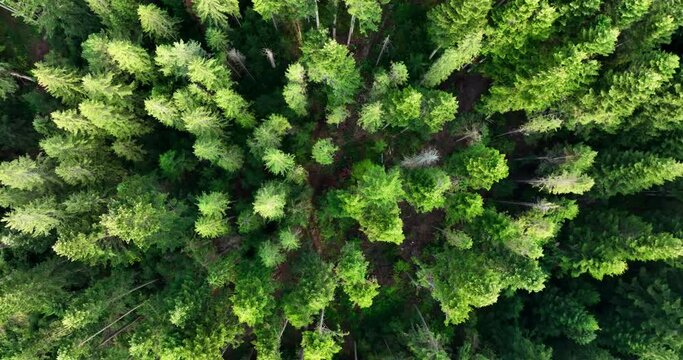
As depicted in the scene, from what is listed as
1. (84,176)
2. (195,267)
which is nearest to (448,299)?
(195,267)

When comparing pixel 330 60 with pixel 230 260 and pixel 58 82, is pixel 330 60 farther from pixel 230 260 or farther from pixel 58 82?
pixel 58 82

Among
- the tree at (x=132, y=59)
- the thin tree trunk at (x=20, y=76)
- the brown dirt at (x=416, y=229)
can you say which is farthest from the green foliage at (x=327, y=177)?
the brown dirt at (x=416, y=229)

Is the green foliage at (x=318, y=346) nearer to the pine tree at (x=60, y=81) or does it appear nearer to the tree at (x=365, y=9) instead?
the tree at (x=365, y=9)

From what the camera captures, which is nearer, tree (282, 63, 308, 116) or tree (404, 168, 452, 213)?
tree (282, 63, 308, 116)

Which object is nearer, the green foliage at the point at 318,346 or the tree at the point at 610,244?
the green foliage at the point at 318,346

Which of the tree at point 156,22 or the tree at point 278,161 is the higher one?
the tree at point 156,22

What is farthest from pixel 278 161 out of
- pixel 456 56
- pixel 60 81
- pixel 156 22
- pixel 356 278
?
pixel 60 81

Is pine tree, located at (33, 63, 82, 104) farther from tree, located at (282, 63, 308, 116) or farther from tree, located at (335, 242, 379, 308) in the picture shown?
tree, located at (335, 242, 379, 308)

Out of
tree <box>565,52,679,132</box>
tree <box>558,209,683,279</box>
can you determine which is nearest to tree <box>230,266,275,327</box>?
tree <box>558,209,683,279</box>
